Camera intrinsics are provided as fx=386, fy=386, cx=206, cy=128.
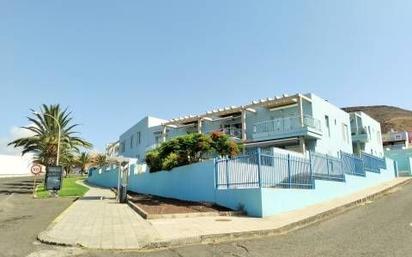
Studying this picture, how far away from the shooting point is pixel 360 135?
41531mm

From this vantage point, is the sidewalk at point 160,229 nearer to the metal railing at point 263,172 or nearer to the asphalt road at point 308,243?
the asphalt road at point 308,243

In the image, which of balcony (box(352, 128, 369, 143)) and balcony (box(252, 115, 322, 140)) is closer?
balcony (box(252, 115, 322, 140))

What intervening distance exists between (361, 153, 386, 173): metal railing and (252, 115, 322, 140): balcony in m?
4.63

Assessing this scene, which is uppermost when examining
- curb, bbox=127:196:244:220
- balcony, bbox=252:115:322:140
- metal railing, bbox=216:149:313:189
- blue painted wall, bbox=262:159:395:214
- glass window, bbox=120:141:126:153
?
glass window, bbox=120:141:126:153

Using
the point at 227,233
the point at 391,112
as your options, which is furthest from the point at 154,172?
the point at 391,112

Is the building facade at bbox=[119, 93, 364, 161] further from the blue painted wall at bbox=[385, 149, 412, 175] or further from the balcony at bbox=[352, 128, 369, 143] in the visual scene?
the blue painted wall at bbox=[385, 149, 412, 175]

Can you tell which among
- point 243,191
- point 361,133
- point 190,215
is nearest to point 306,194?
point 243,191

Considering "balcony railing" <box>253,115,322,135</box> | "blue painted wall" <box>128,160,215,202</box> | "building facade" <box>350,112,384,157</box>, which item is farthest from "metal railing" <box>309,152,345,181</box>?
"building facade" <box>350,112,384,157</box>

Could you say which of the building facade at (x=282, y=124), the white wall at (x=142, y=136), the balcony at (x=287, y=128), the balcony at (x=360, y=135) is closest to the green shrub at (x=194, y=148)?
the building facade at (x=282, y=124)

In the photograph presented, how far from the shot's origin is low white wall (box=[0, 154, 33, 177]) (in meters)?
72.0

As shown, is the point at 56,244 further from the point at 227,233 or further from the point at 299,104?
the point at 299,104

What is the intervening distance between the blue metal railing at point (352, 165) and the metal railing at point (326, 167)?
32.2 inches

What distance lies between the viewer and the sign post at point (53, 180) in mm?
26562

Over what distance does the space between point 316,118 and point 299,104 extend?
2.12 meters
